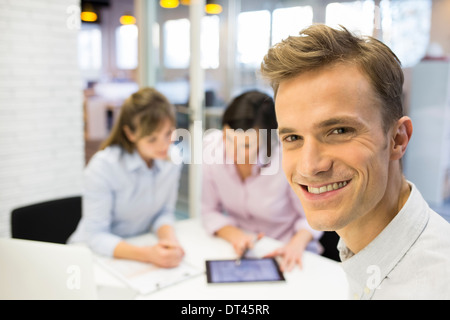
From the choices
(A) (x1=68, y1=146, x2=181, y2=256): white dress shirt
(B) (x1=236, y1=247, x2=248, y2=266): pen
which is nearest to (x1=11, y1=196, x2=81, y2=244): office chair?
(A) (x1=68, y1=146, x2=181, y2=256): white dress shirt

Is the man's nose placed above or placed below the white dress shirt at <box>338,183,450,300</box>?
above

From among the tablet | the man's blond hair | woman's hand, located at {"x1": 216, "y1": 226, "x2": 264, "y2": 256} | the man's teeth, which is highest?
the man's blond hair

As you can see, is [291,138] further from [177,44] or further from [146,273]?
[177,44]

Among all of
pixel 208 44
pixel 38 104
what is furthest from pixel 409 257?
pixel 208 44

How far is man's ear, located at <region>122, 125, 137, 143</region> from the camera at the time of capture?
5.34 ft

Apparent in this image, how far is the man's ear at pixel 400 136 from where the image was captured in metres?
0.63

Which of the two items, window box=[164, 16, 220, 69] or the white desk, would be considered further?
window box=[164, 16, 220, 69]

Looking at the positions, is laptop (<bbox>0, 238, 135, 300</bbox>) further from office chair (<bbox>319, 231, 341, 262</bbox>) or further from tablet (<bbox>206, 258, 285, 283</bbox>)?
office chair (<bbox>319, 231, 341, 262</bbox>)

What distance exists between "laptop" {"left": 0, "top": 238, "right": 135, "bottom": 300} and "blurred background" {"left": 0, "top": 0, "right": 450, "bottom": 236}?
1.38 metres

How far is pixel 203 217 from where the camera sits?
173 centimetres

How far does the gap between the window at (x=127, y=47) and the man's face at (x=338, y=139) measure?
6.96 ft

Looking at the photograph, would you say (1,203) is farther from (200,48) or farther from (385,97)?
(385,97)

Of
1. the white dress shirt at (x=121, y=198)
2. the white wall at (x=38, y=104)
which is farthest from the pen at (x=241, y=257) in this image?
the white wall at (x=38, y=104)
